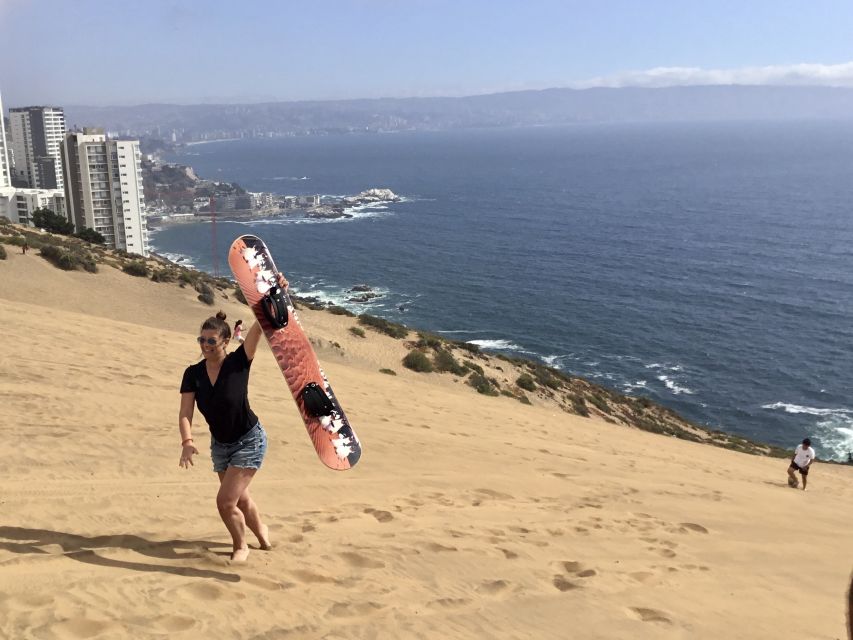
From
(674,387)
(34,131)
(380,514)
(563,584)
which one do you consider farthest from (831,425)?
(34,131)

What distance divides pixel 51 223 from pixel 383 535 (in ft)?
169

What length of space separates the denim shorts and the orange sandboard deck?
1.65 ft

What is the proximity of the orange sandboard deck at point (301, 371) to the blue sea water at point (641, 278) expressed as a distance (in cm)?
3630

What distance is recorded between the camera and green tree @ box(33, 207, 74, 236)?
50.3 m

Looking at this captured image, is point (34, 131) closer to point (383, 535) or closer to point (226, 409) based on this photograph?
point (383, 535)

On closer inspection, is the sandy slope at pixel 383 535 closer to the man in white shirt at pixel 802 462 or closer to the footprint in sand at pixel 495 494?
the footprint in sand at pixel 495 494

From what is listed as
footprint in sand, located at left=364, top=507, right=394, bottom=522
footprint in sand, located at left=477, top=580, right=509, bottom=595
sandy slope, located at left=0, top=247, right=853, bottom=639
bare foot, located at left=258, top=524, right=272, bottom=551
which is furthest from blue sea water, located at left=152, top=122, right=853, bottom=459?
bare foot, located at left=258, top=524, right=272, bottom=551

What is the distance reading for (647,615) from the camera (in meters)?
5.85

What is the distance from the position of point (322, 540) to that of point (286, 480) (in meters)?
2.20

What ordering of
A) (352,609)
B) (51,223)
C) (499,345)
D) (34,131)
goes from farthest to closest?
(34,131)
(499,345)
(51,223)
(352,609)

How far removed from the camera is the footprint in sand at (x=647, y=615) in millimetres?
5766

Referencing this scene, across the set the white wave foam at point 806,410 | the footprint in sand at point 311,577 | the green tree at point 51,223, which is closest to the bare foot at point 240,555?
the footprint in sand at point 311,577

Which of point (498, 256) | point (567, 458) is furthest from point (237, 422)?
point (498, 256)

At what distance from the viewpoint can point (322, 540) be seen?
651cm
